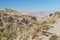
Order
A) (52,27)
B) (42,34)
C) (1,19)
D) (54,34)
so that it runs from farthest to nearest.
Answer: (1,19)
(52,27)
(42,34)
(54,34)

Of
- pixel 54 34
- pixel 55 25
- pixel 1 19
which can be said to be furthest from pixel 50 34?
pixel 1 19

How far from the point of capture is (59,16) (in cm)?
1566

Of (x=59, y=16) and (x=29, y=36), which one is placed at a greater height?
Answer: (x=59, y=16)

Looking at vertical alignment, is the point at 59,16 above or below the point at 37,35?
above

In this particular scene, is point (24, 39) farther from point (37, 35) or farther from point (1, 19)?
point (1, 19)

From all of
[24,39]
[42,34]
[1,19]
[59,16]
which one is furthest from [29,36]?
[1,19]

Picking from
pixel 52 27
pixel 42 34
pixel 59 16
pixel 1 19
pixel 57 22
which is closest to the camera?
pixel 42 34

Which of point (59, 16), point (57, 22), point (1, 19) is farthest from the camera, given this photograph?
point (1, 19)

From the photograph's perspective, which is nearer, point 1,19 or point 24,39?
point 24,39

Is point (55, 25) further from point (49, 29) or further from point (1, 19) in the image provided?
point (1, 19)

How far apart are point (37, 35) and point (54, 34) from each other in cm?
156

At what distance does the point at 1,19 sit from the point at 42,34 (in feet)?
86.9

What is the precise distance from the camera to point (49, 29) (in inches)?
519

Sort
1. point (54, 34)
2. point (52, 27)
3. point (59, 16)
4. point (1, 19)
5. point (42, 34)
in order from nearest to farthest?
1. point (54, 34)
2. point (42, 34)
3. point (52, 27)
4. point (59, 16)
5. point (1, 19)
